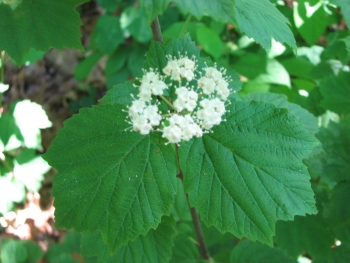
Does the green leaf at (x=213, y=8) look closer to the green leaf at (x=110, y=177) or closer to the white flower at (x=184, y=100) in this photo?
the white flower at (x=184, y=100)

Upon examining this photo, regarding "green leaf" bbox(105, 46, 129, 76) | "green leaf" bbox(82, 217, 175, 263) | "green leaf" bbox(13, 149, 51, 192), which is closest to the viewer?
"green leaf" bbox(82, 217, 175, 263)

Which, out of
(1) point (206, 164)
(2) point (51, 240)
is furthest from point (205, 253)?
(2) point (51, 240)

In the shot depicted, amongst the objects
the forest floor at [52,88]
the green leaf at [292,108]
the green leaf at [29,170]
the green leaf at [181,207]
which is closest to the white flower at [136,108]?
the green leaf at [292,108]

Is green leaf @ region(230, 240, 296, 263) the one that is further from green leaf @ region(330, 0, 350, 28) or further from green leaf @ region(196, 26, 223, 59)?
green leaf @ region(196, 26, 223, 59)

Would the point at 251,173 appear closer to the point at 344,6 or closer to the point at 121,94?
the point at 121,94

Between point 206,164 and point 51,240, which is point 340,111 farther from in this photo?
point 51,240

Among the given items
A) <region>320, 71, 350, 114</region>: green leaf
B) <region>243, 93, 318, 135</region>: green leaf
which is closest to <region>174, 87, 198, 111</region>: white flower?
<region>243, 93, 318, 135</region>: green leaf
